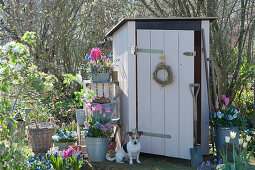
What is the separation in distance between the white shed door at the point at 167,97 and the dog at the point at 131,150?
33cm

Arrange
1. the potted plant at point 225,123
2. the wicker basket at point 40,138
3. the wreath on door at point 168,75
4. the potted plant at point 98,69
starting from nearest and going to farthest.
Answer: the wreath on door at point 168,75 → the potted plant at point 225,123 → the potted plant at point 98,69 → the wicker basket at point 40,138

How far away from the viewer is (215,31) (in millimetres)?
6066

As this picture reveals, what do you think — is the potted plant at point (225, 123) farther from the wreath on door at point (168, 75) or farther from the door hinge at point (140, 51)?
the door hinge at point (140, 51)

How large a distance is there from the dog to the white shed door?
1.07 feet

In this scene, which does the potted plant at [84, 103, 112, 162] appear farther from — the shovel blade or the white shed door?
the shovel blade

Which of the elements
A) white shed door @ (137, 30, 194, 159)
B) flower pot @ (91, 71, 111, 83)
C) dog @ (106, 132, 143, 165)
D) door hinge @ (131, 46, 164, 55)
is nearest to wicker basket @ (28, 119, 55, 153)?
flower pot @ (91, 71, 111, 83)

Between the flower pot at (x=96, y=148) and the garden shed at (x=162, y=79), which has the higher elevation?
the garden shed at (x=162, y=79)

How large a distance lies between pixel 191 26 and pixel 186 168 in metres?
1.95

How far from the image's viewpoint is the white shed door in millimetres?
4605

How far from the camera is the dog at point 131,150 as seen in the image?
4457mm

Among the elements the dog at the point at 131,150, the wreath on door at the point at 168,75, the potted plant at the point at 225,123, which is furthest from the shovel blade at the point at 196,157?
the wreath on door at the point at 168,75

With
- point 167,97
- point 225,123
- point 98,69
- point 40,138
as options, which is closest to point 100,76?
point 98,69

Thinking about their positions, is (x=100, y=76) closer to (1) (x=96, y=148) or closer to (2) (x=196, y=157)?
(1) (x=96, y=148)

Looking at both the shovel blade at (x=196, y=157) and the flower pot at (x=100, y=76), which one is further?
the flower pot at (x=100, y=76)
